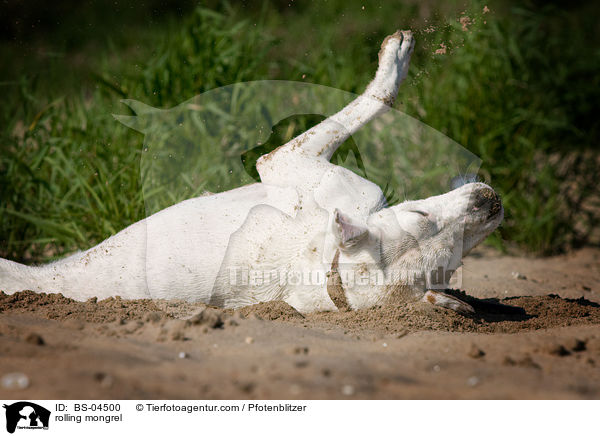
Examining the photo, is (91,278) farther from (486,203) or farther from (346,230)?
(486,203)

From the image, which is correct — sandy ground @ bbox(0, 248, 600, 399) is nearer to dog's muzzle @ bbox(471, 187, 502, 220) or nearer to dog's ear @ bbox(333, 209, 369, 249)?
dog's ear @ bbox(333, 209, 369, 249)

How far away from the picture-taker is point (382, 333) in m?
2.43

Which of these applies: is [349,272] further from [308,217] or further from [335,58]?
[335,58]

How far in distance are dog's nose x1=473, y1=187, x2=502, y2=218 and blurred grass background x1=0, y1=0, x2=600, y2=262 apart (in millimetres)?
1533

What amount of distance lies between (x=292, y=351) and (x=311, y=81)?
3409 mm

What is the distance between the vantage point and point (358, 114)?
128 inches

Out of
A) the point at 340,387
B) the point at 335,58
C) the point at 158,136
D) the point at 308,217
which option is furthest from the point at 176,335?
the point at 335,58

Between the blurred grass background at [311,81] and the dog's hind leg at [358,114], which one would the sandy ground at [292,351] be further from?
the blurred grass background at [311,81]
